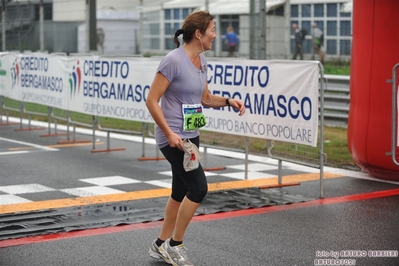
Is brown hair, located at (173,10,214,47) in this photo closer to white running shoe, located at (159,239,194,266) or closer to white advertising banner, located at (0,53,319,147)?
white running shoe, located at (159,239,194,266)

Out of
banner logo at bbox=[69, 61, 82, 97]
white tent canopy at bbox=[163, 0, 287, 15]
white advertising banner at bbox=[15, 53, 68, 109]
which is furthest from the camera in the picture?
white tent canopy at bbox=[163, 0, 287, 15]

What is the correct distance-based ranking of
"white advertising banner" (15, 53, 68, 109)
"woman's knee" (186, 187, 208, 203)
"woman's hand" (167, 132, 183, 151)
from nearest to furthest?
"woman's hand" (167, 132, 183, 151)
"woman's knee" (186, 187, 208, 203)
"white advertising banner" (15, 53, 68, 109)

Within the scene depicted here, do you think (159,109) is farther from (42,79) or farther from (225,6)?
(225,6)

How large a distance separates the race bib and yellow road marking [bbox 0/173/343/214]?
9.53 feet

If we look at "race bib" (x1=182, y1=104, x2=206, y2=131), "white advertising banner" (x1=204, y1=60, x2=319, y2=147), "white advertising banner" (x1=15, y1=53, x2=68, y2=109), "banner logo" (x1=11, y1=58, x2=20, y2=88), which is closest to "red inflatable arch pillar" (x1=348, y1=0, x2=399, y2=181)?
"white advertising banner" (x1=204, y1=60, x2=319, y2=147)

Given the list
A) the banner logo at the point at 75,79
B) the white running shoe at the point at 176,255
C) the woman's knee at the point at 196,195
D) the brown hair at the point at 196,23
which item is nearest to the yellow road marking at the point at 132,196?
the white running shoe at the point at 176,255

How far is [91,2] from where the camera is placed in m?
18.8

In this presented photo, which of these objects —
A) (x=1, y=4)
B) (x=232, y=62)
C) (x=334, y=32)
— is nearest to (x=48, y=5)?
(x=1, y=4)

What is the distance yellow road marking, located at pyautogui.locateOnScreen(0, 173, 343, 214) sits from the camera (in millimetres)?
8984

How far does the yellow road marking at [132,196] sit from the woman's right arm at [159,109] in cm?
295

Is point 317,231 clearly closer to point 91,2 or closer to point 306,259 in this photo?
point 306,259

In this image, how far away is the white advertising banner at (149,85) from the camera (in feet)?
31.5

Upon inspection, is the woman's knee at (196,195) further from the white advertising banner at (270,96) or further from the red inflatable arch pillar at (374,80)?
the red inflatable arch pillar at (374,80)

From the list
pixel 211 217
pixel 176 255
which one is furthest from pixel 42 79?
pixel 176 255
